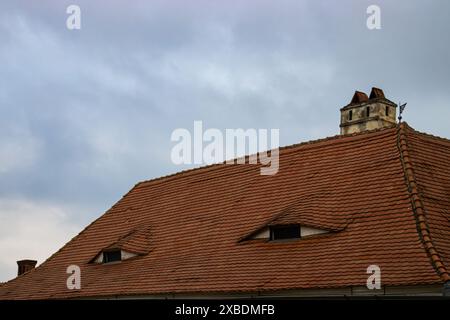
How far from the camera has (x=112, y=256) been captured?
25.8m

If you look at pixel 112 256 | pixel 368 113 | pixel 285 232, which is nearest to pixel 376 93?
pixel 368 113

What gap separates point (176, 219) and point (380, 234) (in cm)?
958

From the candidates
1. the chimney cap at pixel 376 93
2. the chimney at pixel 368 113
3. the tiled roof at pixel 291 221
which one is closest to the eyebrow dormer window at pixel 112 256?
the tiled roof at pixel 291 221

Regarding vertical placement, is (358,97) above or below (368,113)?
above

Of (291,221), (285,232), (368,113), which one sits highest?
(368,113)

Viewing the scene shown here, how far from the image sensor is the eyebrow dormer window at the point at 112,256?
2541 centimetres

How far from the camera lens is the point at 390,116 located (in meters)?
39.4

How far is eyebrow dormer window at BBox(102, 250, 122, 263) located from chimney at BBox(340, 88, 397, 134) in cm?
1735

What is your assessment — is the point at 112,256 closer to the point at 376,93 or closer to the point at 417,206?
the point at 417,206

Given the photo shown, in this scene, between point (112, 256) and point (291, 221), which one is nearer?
point (291, 221)

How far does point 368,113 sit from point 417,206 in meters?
21.8

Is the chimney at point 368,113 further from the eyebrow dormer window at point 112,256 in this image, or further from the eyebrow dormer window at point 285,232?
the eyebrow dormer window at point 285,232
